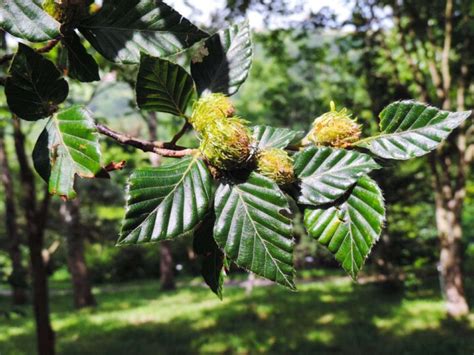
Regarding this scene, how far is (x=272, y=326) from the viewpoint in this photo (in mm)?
7215

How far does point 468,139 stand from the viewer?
22.7 feet

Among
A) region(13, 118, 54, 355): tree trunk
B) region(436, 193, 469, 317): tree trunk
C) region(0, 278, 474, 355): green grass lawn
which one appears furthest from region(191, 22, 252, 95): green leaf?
region(436, 193, 469, 317): tree trunk

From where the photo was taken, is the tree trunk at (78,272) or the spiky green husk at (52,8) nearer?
the spiky green husk at (52,8)

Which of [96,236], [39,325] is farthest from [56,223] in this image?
[39,325]

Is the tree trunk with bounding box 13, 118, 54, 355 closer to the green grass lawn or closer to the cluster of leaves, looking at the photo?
the green grass lawn

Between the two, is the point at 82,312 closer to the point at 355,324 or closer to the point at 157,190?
the point at 355,324

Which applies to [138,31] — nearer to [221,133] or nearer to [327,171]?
[221,133]

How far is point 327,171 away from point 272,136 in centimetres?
10

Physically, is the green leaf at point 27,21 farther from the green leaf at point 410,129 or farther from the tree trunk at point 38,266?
the tree trunk at point 38,266

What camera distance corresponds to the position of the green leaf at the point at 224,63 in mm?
648

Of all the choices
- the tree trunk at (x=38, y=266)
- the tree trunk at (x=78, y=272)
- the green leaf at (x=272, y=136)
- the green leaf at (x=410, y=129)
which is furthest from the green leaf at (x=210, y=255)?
the tree trunk at (x=78, y=272)

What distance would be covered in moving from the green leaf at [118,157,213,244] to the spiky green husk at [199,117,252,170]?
0.02m

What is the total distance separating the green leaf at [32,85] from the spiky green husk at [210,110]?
0.58 ft

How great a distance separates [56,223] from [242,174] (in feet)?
65.1
